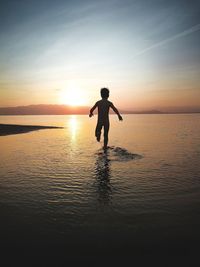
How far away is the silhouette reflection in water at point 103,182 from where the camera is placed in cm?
583

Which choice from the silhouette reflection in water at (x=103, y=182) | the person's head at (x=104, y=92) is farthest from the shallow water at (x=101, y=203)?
the person's head at (x=104, y=92)

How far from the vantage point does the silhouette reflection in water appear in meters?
5.83

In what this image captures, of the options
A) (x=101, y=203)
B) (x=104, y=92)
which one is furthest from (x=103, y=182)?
(x=104, y=92)

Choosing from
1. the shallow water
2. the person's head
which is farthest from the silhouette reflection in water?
the person's head

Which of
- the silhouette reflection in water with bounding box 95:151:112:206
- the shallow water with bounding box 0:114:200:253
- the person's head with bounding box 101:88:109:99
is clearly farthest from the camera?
the person's head with bounding box 101:88:109:99

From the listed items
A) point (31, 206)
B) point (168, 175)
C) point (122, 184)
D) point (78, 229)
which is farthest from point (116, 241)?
point (168, 175)

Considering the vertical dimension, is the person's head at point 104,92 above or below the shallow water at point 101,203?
above

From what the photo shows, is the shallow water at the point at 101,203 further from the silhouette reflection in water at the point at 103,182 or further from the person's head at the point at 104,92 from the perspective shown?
the person's head at the point at 104,92

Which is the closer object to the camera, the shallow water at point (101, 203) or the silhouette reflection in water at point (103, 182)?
the shallow water at point (101, 203)

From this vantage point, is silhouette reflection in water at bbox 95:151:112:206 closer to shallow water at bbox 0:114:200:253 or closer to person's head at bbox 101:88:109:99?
shallow water at bbox 0:114:200:253

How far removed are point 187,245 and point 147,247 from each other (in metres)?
0.57

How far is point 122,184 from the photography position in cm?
711

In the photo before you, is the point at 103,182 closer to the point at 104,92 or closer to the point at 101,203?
the point at 101,203

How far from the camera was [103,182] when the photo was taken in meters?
7.41
